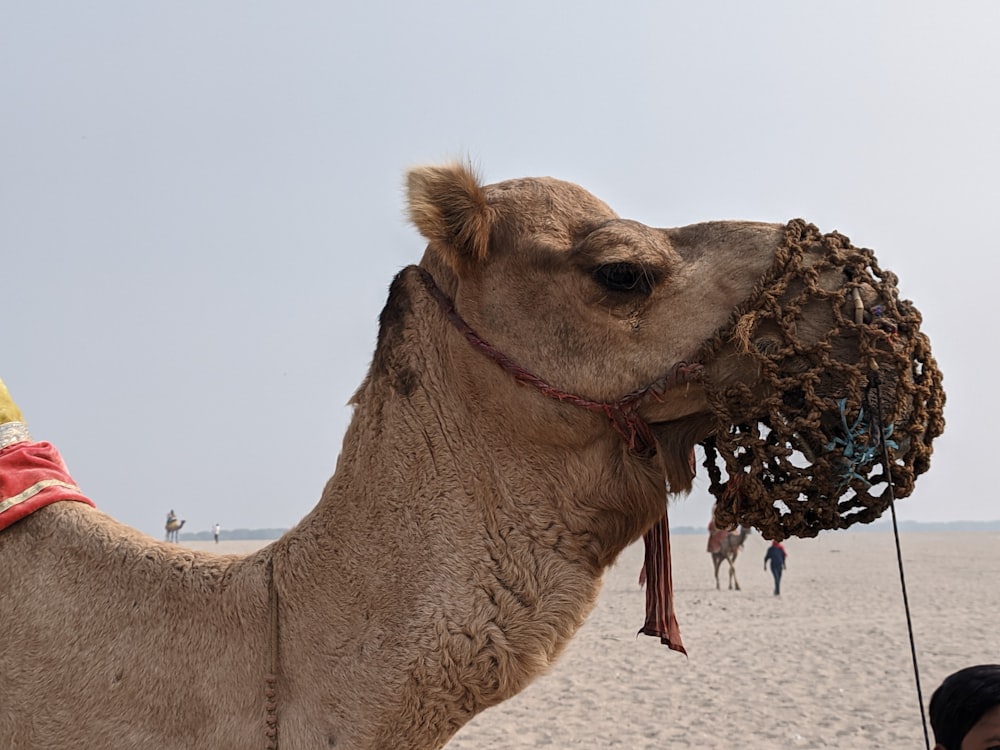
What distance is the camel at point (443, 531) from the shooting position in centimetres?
214

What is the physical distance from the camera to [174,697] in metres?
2.20

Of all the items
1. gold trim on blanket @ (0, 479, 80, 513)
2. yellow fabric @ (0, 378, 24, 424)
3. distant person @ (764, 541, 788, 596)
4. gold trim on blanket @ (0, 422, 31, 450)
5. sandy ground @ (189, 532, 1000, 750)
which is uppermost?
yellow fabric @ (0, 378, 24, 424)

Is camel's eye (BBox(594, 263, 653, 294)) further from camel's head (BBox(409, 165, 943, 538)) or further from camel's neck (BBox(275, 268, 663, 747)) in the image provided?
camel's neck (BBox(275, 268, 663, 747))

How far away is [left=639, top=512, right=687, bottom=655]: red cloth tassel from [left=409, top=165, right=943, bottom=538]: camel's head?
0.69ft

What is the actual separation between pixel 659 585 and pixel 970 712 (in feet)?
2.39

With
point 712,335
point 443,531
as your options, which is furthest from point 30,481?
point 712,335

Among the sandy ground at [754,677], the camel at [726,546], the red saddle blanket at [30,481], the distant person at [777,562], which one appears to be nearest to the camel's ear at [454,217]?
the red saddle blanket at [30,481]

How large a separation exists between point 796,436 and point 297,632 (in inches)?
45.0

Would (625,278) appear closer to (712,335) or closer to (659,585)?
(712,335)

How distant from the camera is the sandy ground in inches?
389

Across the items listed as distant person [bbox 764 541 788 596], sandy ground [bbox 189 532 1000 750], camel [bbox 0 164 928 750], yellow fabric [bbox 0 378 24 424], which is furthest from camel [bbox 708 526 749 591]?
camel [bbox 0 164 928 750]

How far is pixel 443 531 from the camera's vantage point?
225cm

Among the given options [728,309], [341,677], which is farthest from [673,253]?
[341,677]

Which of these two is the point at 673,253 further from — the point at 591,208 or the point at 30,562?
the point at 30,562
